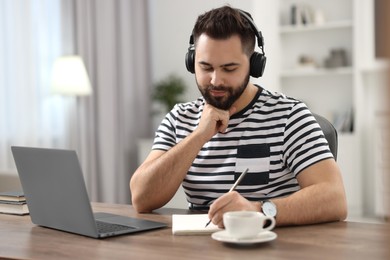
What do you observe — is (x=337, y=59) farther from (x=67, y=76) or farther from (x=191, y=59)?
(x=191, y=59)

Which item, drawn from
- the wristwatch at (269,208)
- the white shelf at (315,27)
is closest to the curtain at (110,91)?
the white shelf at (315,27)

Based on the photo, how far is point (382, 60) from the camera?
0.19 meters

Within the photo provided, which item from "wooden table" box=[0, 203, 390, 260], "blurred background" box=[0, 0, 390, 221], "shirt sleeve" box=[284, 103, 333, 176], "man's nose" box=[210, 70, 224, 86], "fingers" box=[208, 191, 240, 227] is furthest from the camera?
"blurred background" box=[0, 0, 390, 221]

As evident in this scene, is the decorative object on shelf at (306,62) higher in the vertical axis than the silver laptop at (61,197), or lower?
higher

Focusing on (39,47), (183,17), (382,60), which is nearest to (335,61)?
(183,17)

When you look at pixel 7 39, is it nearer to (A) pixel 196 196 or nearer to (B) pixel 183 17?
(B) pixel 183 17

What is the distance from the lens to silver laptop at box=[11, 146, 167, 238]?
3.94 feet

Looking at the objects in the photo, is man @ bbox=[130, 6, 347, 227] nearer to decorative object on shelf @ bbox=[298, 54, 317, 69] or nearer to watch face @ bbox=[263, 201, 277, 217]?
watch face @ bbox=[263, 201, 277, 217]

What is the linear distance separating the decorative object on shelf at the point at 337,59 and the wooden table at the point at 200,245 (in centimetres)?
369

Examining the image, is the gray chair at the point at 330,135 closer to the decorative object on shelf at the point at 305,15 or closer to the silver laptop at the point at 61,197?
the silver laptop at the point at 61,197

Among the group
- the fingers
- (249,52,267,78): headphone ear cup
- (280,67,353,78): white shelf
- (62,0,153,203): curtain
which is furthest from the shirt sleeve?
(280,67,353,78): white shelf

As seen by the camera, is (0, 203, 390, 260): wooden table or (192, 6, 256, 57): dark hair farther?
(192, 6, 256, 57): dark hair

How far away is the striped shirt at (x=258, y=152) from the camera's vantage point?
1.60 metres

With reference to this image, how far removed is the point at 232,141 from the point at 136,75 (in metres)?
3.22
